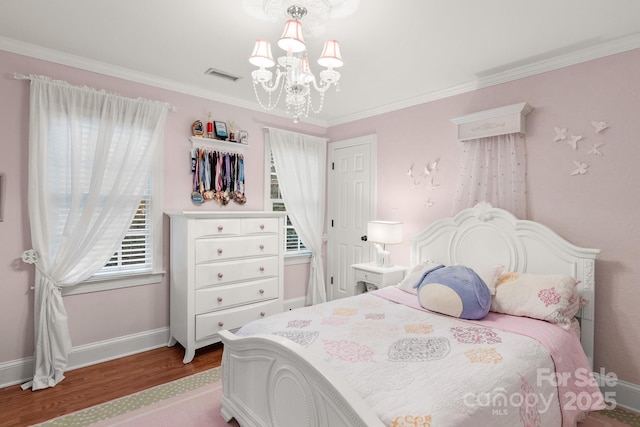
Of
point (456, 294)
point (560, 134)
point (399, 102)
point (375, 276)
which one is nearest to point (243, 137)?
point (399, 102)

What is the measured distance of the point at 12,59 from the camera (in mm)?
2525

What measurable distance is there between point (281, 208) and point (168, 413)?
2549mm

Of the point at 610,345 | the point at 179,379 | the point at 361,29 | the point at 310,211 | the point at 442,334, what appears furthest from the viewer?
the point at 310,211

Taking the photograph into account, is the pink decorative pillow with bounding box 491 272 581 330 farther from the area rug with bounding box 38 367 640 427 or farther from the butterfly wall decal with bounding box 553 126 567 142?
the butterfly wall decal with bounding box 553 126 567 142

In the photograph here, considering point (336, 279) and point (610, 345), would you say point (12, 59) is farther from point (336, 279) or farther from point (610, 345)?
point (610, 345)

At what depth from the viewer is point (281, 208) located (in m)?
4.28

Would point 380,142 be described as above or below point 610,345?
above

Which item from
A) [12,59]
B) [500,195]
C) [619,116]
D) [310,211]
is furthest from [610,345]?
[12,59]

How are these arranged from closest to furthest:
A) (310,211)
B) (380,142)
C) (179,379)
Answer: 1. (179,379)
2. (380,142)
3. (310,211)

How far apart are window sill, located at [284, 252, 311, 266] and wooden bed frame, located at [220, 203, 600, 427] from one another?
58.7 inches

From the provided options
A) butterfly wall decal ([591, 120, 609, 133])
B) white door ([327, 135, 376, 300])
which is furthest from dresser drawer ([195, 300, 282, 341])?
butterfly wall decal ([591, 120, 609, 133])

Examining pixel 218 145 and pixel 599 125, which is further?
pixel 218 145

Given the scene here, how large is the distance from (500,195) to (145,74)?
3.44m

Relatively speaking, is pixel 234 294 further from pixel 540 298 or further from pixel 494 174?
pixel 494 174
